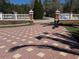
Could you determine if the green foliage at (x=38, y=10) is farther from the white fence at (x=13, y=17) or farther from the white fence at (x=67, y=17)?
the white fence at (x=13, y=17)

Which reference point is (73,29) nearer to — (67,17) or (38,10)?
(67,17)

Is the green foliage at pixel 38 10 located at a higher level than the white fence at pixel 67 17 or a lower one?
higher

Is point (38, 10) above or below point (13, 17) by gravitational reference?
above

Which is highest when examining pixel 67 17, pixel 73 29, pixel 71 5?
pixel 71 5

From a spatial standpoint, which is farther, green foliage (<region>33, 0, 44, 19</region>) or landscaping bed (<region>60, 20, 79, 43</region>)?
green foliage (<region>33, 0, 44, 19</region>)

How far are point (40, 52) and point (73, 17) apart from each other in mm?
15790

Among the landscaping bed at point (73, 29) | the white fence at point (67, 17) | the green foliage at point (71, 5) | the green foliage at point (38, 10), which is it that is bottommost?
the landscaping bed at point (73, 29)

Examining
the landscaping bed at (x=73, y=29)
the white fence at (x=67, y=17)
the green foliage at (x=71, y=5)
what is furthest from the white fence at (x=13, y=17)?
the green foliage at (x=71, y=5)

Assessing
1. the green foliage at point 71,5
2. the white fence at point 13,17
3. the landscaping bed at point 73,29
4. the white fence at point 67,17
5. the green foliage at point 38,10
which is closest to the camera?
the landscaping bed at point 73,29

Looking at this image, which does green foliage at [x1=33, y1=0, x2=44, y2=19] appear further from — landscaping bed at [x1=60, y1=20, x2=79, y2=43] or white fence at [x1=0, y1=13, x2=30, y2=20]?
landscaping bed at [x1=60, y1=20, x2=79, y2=43]

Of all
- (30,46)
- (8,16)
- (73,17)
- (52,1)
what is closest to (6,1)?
(8,16)

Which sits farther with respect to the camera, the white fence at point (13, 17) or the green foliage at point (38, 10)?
the green foliage at point (38, 10)

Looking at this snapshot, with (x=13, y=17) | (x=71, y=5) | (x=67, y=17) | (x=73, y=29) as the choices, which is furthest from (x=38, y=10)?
(x=73, y=29)

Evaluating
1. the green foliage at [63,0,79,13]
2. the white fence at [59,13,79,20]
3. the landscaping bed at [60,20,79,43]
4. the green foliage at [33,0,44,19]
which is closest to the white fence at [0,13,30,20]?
the white fence at [59,13,79,20]
